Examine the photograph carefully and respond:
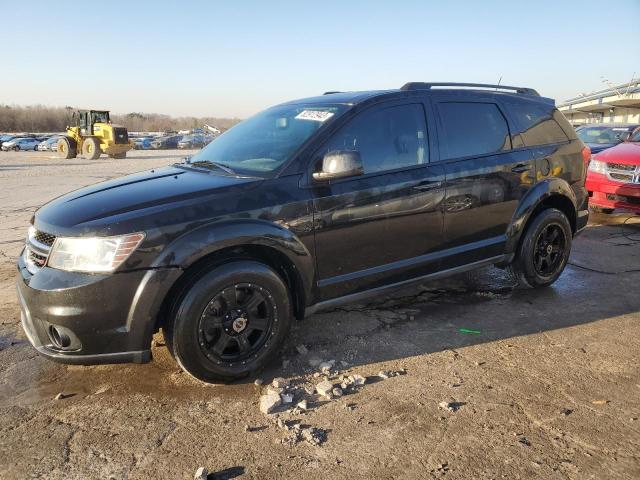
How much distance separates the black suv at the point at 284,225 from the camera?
9.36ft

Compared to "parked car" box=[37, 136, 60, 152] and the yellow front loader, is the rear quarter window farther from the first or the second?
"parked car" box=[37, 136, 60, 152]

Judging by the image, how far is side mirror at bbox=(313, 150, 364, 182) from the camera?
10.7 ft

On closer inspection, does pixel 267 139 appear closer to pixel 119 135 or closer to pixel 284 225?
pixel 284 225

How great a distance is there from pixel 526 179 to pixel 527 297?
1.15 metres

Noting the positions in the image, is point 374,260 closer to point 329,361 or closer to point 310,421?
point 329,361

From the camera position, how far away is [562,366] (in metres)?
3.45

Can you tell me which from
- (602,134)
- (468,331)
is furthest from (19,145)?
(468,331)

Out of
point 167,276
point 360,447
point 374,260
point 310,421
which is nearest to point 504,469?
point 360,447

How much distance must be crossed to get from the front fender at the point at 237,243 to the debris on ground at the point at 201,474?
1110 mm

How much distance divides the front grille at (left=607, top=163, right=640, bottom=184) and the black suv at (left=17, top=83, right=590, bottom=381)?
13.0ft

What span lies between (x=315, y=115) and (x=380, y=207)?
865 mm

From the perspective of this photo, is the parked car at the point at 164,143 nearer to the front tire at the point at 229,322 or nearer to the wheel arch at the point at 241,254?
the wheel arch at the point at 241,254

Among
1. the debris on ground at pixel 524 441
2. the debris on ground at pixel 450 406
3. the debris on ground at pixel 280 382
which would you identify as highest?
the debris on ground at pixel 280 382

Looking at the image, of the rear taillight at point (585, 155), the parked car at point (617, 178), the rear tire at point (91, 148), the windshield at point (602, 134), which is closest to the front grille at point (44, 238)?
the rear taillight at point (585, 155)
